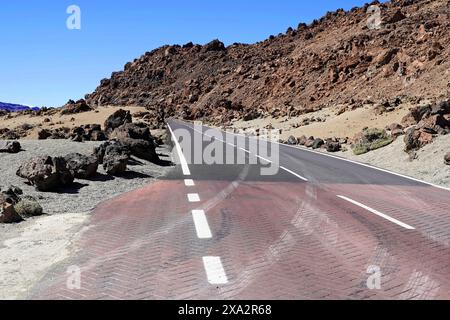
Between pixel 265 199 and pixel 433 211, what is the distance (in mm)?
4030

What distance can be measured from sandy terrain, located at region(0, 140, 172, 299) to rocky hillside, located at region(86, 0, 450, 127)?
122 feet

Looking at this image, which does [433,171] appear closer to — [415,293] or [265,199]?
[265,199]

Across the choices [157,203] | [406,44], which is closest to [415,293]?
[157,203]

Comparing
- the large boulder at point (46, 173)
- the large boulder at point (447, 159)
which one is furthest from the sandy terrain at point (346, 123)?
the large boulder at point (46, 173)

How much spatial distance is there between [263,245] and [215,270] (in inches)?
59.4

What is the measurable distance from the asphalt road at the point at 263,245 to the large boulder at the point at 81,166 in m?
2.24

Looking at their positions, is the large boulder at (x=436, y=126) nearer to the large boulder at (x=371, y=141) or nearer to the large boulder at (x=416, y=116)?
the large boulder at (x=371, y=141)

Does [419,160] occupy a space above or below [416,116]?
below

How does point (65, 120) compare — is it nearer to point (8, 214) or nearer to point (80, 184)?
point (80, 184)

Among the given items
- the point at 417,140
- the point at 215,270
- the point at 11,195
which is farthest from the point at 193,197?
the point at 417,140

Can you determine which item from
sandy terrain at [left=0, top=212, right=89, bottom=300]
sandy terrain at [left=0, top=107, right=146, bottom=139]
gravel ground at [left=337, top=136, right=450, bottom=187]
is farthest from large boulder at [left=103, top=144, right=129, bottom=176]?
sandy terrain at [left=0, top=107, right=146, bottom=139]

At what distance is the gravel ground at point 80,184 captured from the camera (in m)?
11.5

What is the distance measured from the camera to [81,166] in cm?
1508
